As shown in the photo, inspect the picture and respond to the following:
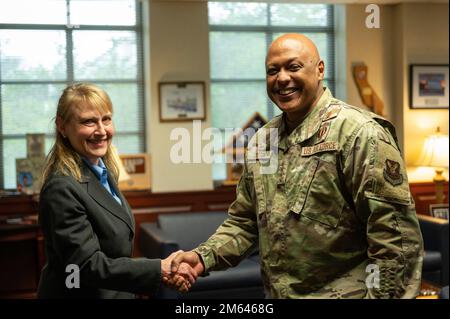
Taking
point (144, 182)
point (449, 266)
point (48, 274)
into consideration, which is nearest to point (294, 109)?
point (48, 274)

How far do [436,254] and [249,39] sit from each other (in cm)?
178

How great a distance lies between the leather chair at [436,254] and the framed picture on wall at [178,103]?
1416 millimetres

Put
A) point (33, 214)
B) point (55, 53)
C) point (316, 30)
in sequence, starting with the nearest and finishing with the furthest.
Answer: point (316, 30), point (55, 53), point (33, 214)

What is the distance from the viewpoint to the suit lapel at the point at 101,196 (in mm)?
1190

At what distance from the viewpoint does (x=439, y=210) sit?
3.11 metres

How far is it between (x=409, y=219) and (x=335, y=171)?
163 millimetres

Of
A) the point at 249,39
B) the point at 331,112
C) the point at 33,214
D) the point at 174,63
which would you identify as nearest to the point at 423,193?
the point at 249,39

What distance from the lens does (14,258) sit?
276cm

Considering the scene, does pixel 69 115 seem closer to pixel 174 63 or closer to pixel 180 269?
pixel 180 269

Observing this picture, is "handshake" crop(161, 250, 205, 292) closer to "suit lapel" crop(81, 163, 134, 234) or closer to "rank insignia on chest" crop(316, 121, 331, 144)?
"suit lapel" crop(81, 163, 134, 234)

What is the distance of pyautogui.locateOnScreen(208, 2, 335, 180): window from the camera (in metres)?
1.51

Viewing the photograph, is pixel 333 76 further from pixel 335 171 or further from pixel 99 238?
pixel 99 238

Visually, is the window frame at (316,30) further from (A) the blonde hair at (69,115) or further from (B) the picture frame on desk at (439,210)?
(B) the picture frame on desk at (439,210)

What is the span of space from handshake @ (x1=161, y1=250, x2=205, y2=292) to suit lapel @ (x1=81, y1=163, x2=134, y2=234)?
164 mm
